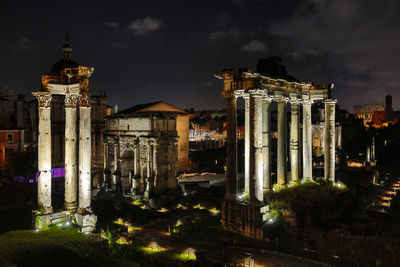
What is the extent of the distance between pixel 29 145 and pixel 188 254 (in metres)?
33.0

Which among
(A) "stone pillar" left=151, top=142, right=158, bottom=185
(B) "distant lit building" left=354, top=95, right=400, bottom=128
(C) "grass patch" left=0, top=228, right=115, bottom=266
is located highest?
(B) "distant lit building" left=354, top=95, right=400, bottom=128

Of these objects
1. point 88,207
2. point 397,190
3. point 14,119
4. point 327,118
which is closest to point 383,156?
point 397,190

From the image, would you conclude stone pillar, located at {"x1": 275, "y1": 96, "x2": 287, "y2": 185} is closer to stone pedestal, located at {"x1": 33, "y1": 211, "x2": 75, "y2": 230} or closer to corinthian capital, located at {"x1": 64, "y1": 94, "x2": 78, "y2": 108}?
corinthian capital, located at {"x1": 64, "y1": 94, "x2": 78, "y2": 108}

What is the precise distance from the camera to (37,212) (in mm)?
16547

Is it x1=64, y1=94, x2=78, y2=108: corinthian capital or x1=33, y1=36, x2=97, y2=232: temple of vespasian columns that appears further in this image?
x1=64, y1=94, x2=78, y2=108: corinthian capital

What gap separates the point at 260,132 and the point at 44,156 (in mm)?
11488

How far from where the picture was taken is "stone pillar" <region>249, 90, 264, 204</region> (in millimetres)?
15172

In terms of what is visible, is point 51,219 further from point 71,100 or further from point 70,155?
point 71,100

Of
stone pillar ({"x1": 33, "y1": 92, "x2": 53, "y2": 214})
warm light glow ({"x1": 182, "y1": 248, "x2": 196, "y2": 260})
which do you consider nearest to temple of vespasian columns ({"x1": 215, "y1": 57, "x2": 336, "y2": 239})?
warm light glow ({"x1": 182, "y1": 248, "x2": 196, "y2": 260})

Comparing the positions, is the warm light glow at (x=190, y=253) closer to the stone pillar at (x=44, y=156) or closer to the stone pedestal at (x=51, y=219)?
the stone pedestal at (x=51, y=219)

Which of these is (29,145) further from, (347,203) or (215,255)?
(347,203)

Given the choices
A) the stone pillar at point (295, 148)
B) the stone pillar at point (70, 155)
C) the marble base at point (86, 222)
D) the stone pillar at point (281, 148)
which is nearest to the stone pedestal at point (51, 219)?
the stone pillar at point (70, 155)

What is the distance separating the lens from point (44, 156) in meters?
16.6

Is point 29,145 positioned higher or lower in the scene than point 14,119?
lower
